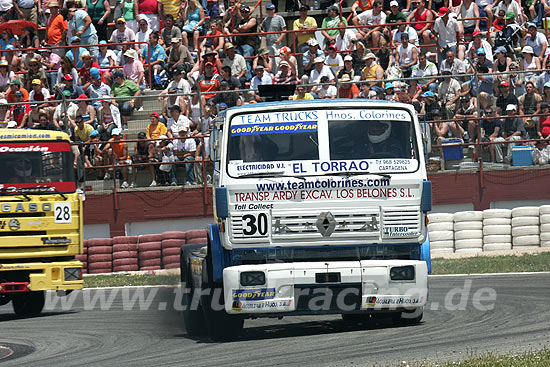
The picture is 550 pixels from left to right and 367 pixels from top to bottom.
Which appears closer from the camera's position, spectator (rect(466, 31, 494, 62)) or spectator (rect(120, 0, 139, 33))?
spectator (rect(466, 31, 494, 62))

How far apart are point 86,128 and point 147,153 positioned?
5.21ft

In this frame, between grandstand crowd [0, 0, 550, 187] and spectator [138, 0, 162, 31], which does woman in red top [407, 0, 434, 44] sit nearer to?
grandstand crowd [0, 0, 550, 187]

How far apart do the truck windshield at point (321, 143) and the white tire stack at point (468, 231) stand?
9.83 meters

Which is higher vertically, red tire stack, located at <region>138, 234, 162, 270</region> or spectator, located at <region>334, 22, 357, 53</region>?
spectator, located at <region>334, 22, 357, 53</region>

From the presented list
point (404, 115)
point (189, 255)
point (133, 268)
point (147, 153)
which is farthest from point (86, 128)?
point (404, 115)

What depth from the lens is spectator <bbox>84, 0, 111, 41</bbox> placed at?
2748cm

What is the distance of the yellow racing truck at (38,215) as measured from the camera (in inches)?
592

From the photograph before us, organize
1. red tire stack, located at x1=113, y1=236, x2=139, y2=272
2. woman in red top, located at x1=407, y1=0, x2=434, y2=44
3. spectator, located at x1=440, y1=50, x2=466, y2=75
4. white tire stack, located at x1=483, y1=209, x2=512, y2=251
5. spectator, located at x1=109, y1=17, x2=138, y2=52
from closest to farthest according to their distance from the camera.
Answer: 1. white tire stack, located at x1=483, y1=209, x2=512, y2=251
2. red tire stack, located at x1=113, y1=236, x2=139, y2=272
3. spectator, located at x1=440, y1=50, x2=466, y2=75
4. woman in red top, located at x1=407, y1=0, x2=434, y2=44
5. spectator, located at x1=109, y1=17, x2=138, y2=52

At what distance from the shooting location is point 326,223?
1059 centimetres

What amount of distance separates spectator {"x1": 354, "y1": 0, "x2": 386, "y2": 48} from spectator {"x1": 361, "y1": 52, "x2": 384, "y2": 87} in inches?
48.3

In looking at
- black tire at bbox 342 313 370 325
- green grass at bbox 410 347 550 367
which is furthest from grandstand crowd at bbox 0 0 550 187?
green grass at bbox 410 347 550 367

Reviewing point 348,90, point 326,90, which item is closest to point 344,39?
point 348,90

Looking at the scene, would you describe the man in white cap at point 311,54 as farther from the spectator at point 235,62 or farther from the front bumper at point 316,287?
the front bumper at point 316,287

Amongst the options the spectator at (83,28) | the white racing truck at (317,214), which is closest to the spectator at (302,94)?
the spectator at (83,28)
